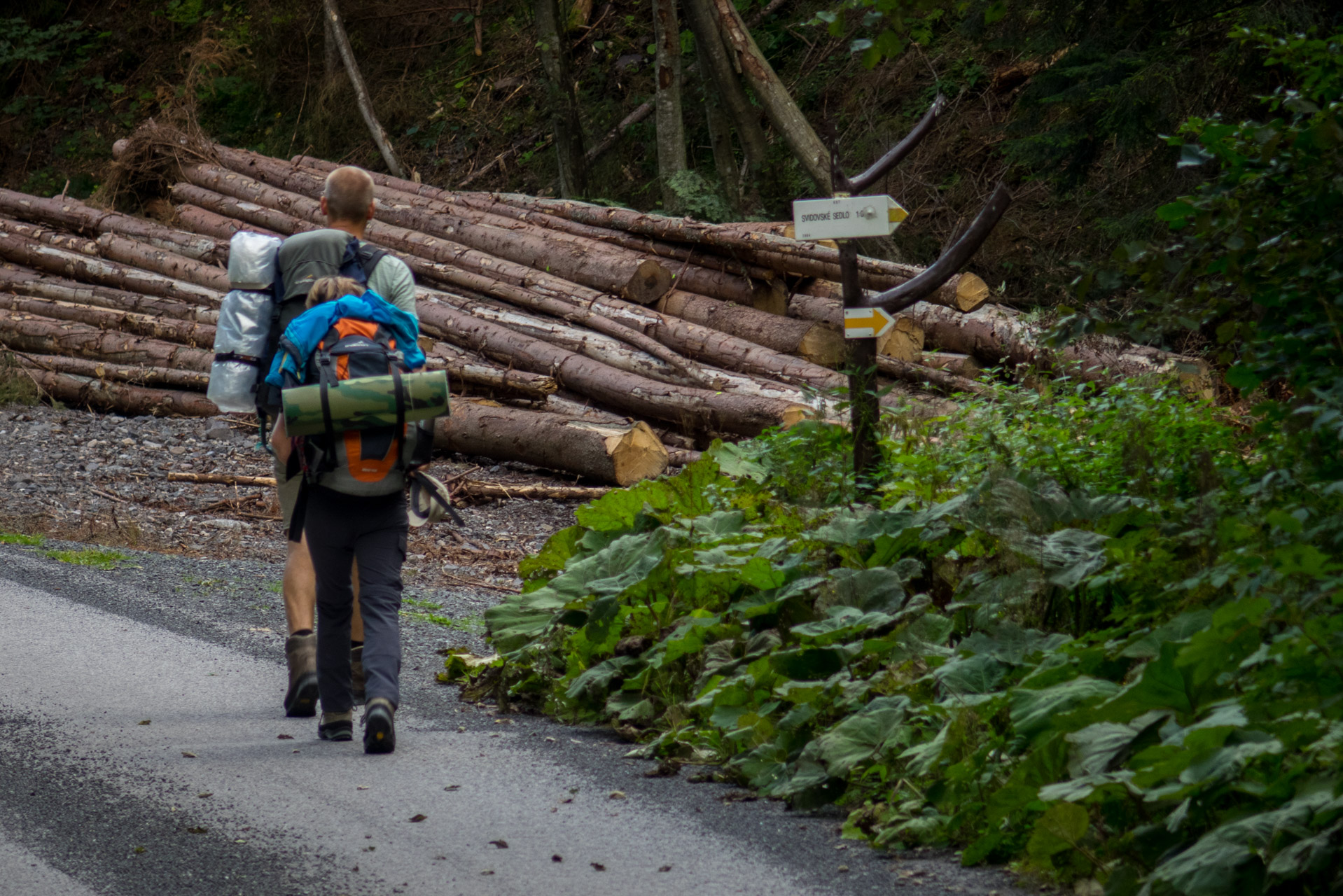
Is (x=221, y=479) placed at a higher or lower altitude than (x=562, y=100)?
lower

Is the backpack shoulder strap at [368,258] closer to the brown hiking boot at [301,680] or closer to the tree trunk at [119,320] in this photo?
the brown hiking boot at [301,680]

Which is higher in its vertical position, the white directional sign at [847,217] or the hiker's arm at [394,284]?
the white directional sign at [847,217]

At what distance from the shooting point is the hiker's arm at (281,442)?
178 inches

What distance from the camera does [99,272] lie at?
565 inches

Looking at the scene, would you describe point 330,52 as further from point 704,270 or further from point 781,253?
point 781,253

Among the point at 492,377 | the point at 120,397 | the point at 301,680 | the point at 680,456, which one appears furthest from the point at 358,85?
the point at 301,680

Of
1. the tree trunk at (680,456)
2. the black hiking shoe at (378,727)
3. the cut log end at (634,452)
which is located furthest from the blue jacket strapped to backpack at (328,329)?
the tree trunk at (680,456)

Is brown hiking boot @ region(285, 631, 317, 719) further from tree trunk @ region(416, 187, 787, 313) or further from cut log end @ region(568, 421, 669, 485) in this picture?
tree trunk @ region(416, 187, 787, 313)

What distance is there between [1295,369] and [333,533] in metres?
3.11

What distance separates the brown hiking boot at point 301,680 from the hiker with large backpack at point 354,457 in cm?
33

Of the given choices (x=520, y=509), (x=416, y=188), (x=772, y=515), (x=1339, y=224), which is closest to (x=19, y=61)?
(x=416, y=188)

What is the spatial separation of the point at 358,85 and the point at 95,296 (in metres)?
8.56

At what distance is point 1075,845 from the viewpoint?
115 inches

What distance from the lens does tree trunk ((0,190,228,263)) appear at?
14.3 metres
